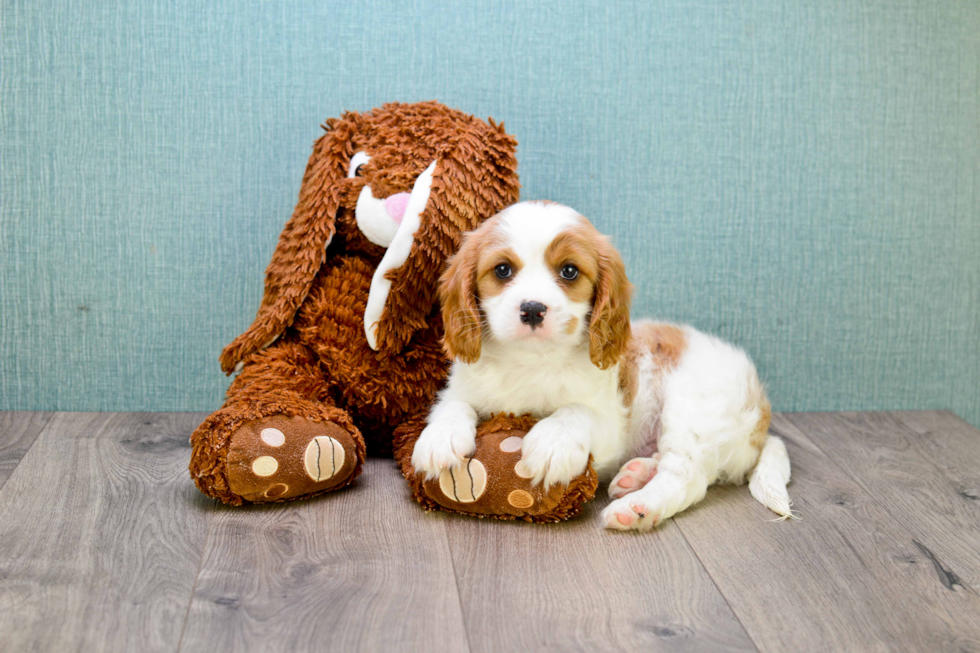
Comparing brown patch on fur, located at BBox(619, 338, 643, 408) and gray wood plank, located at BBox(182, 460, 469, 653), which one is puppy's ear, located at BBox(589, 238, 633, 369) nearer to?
brown patch on fur, located at BBox(619, 338, 643, 408)

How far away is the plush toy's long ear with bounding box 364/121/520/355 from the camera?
181 cm

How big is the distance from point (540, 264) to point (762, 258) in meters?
1.08

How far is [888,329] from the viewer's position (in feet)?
8.46

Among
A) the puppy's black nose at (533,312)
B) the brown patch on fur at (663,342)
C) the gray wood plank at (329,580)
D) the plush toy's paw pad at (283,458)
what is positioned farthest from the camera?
the brown patch on fur at (663,342)

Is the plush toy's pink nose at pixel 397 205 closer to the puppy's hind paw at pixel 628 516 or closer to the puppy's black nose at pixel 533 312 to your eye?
the puppy's black nose at pixel 533 312

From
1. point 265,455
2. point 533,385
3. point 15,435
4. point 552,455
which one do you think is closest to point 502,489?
point 552,455

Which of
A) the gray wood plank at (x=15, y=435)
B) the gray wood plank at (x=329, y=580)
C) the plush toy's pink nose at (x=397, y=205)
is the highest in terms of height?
the plush toy's pink nose at (x=397, y=205)

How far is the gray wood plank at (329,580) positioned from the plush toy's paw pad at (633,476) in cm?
39

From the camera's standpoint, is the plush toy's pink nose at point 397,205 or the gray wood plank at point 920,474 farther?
the plush toy's pink nose at point 397,205

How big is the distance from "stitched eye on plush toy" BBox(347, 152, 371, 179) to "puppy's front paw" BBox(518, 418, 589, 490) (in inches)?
28.9

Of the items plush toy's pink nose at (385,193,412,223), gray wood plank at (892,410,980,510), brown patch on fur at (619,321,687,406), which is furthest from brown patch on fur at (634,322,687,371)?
gray wood plank at (892,410,980,510)

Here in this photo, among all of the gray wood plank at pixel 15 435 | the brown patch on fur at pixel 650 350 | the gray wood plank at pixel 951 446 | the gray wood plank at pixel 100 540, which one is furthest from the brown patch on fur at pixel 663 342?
the gray wood plank at pixel 15 435

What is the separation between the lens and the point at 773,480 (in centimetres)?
191

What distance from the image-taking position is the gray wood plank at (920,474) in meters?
1.67
